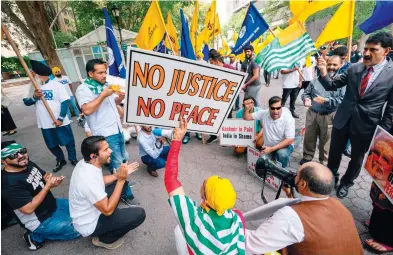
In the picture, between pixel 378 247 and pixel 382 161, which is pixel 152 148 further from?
pixel 378 247

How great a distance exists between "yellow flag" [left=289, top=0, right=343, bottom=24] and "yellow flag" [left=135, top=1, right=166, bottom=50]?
7.08ft

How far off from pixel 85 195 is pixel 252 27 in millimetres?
3787

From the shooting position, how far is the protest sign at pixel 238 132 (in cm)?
405

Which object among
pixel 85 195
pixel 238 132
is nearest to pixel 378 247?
pixel 238 132

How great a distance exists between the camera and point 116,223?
2.44 meters

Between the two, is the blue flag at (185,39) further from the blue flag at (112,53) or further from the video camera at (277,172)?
the video camera at (277,172)

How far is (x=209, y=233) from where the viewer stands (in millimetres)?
1420

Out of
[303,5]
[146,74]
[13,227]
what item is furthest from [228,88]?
[13,227]

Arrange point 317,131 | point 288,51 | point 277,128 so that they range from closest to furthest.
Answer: point 288,51 < point 277,128 < point 317,131

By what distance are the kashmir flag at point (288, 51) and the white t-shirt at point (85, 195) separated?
271cm

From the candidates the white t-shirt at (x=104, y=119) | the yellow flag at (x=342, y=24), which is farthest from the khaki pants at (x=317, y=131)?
the white t-shirt at (x=104, y=119)

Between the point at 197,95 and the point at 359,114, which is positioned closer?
the point at 197,95

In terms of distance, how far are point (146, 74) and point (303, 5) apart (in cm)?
280

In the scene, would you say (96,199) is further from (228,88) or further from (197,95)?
(228,88)
